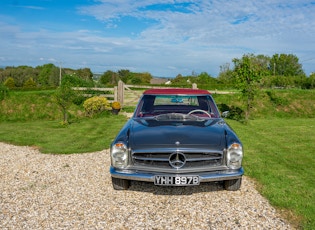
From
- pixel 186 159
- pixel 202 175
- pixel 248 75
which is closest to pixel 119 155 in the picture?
pixel 186 159

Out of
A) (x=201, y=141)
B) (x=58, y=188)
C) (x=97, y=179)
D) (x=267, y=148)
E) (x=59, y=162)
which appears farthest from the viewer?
(x=267, y=148)

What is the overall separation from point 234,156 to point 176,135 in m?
0.95

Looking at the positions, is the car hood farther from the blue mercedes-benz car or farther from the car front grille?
the car front grille

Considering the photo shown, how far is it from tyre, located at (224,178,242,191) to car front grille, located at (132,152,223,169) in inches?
25.2

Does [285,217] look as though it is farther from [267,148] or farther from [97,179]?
[267,148]

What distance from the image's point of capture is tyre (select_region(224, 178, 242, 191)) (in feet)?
16.5

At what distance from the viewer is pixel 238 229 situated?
379cm

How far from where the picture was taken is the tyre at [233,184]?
16.5 feet

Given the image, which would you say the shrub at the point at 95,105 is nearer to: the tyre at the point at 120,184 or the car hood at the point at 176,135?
the car hood at the point at 176,135

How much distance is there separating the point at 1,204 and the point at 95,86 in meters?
15.7

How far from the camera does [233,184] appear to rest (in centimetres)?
505

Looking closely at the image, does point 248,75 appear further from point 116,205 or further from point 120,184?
point 116,205

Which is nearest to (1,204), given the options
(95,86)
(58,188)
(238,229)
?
(58,188)

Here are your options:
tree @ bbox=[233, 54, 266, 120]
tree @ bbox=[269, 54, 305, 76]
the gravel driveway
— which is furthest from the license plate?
tree @ bbox=[269, 54, 305, 76]
